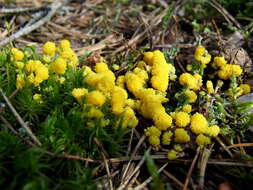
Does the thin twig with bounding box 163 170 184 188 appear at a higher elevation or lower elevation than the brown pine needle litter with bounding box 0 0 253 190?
lower

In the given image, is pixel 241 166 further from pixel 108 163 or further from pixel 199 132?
pixel 108 163

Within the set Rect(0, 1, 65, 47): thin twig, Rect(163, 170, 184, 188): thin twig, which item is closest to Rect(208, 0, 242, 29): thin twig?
Rect(0, 1, 65, 47): thin twig

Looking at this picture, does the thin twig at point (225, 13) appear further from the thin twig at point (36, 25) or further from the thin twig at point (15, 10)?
the thin twig at point (15, 10)

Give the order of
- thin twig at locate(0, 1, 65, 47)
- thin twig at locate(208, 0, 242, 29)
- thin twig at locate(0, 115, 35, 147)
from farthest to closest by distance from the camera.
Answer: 1. thin twig at locate(208, 0, 242, 29)
2. thin twig at locate(0, 1, 65, 47)
3. thin twig at locate(0, 115, 35, 147)

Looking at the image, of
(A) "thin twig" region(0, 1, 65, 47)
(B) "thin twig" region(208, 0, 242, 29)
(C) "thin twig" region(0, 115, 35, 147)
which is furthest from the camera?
(B) "thin twig" region(208, 0, 242, 29)

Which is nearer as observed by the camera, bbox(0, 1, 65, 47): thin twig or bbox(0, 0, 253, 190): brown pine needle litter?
bbox(0, 0, 253, 190): brown pine needle litter

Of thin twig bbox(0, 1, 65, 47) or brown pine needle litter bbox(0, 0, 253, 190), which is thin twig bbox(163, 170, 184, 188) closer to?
brown pine needle litter bbox(0, 0, 253, 190)

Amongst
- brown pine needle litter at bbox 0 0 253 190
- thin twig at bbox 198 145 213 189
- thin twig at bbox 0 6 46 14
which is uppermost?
thin twig at bbox 0 6 46 14

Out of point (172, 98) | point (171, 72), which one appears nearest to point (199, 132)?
point (172, 98)

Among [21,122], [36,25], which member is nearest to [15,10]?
[36,25]

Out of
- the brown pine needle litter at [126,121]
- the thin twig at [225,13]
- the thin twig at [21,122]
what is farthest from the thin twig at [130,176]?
the thin twig at [225,13]

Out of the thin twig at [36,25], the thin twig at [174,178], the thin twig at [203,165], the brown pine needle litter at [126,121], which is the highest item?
the thin twig at [36,25]
